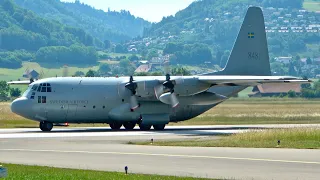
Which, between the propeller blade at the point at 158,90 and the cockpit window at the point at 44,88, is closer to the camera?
the cockpit window at the point at 44,88

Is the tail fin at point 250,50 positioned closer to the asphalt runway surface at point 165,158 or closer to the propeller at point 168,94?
the propeller at point 168,94

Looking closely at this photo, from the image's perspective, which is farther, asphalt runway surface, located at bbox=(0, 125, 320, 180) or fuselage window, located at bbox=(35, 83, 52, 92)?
fuselage window, located at bbox=(35, 83, 52, 92)

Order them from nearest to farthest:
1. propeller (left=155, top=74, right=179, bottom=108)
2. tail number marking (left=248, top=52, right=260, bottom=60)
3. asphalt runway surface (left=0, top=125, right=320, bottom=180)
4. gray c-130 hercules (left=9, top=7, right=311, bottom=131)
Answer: asphalt runway surface (left=0, top=125, right=320, bottom=180)
propeller (left=155, top=74, right=179, bottom=108)
gray c-130 hercules (left=9, top=7, right=311, bottom=131)
tail number marking (left=248, top=52, right=260, bottom=60)

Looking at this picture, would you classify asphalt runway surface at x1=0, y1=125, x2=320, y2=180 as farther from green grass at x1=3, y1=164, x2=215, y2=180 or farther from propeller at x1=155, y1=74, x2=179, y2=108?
propeller at x1=155, y1=74, x2=179, y2=108

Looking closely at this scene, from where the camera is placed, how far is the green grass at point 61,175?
989 inches

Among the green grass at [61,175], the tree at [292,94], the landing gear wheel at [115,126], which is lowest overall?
the tree at [292,94]

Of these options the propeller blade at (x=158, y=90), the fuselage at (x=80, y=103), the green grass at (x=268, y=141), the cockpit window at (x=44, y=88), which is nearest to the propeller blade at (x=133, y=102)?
the fuselage at (x=80, y=103)

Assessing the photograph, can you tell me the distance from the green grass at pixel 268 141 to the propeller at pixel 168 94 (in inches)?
357

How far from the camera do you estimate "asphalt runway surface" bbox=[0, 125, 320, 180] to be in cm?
2642

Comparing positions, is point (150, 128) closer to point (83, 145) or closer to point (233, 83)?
point (233, 83)

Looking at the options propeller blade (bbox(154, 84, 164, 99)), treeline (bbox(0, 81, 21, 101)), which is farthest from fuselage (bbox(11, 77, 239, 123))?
treeline (bbox(0, 81, 21, 101))

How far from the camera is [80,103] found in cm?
5184

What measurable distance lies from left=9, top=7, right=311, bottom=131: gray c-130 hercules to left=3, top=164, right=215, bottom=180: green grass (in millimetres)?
23122

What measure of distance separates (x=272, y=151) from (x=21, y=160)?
10.8 meters
